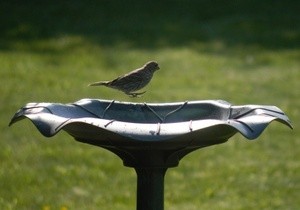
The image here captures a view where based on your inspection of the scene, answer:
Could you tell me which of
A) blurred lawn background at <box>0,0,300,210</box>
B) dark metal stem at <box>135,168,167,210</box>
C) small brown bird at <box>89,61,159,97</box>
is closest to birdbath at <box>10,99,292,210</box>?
dark metal stem at <box>135,168,167,210</box>

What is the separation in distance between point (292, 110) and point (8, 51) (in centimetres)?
→ 523

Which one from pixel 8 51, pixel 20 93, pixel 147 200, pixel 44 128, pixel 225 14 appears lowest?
pixel 147 200

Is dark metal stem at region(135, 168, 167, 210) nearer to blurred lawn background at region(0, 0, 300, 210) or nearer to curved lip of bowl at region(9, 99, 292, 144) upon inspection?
curved lip of bowl at region(9, 99, 292, 144)

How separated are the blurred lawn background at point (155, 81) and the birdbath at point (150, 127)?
245cm

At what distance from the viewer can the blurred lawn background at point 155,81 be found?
8477 mm

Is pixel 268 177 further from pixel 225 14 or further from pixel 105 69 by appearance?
pixel 225 14

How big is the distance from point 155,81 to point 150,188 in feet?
25.8

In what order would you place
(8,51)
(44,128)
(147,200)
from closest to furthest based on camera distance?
(44,128) → (147,200) → (8,51)

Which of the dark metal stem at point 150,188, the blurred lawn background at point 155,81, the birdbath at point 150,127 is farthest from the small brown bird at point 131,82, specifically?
the blurred lawn background at point 155,81

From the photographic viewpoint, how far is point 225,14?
17.5 m

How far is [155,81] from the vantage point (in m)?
13.0

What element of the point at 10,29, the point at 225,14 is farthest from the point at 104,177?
the point at 225,14

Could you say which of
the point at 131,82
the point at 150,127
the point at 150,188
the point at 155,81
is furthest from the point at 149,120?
the point at 155,81

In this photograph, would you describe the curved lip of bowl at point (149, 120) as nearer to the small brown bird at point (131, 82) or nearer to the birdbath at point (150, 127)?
the birdbath at point (150, 127)
